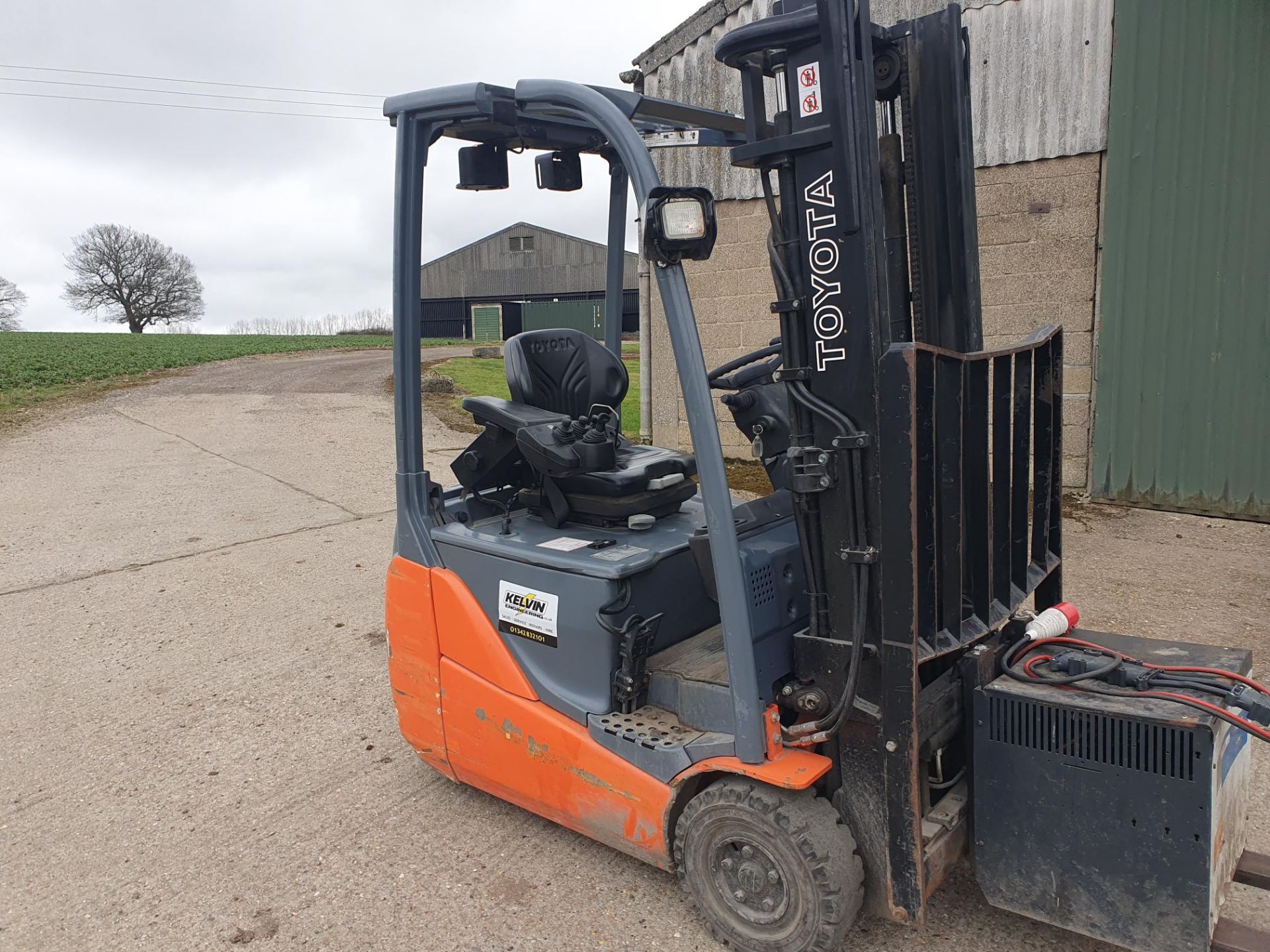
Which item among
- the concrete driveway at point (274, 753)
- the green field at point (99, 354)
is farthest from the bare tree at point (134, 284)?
the concrete driveway at point (274, 753)

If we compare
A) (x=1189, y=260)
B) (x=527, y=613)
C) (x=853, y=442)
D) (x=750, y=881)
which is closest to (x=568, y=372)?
(x=527, y=613)

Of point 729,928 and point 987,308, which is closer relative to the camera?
point 729,928

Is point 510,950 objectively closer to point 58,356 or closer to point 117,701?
point 117,701

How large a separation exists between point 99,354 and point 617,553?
29.2 m

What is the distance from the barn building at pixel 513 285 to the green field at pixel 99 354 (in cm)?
513

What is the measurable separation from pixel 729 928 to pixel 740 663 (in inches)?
35.6

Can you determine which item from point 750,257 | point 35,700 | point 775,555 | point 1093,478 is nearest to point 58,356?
point 750,257

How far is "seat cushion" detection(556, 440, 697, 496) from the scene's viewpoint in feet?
12.8

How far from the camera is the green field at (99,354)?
2011 cm

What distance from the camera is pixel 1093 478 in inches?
365

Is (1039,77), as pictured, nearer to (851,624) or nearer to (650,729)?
(851,624)

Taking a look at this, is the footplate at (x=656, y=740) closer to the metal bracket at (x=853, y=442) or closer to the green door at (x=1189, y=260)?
the metal bracket at (x=853, y=442)

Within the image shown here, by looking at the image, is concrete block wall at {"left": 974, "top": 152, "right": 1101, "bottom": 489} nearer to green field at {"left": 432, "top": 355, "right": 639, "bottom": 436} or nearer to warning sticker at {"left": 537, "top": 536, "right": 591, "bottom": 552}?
green field at {"left": 432, "top": 355, "right": 639, "bottom": 436}

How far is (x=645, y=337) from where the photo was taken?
39.9 ft
